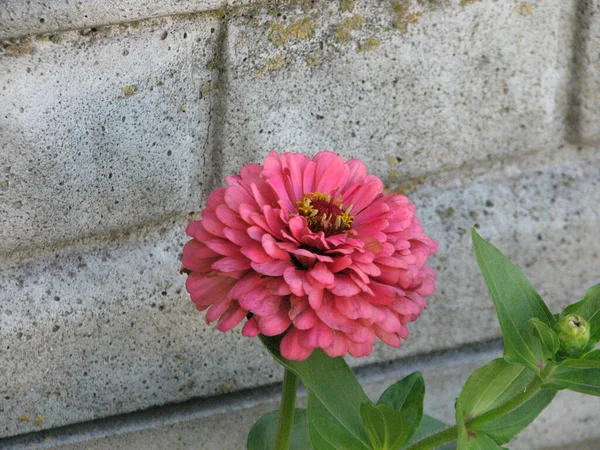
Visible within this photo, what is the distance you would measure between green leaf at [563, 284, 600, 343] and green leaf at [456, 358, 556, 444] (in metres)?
0.07

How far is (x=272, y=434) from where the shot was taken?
72 centimetres

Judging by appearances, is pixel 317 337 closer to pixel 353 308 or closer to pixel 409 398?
pixel 353 308

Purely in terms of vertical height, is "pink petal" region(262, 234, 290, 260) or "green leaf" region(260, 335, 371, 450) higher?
"pink petal" region(262, 234, 290, 260)

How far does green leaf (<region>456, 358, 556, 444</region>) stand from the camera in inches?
23.8

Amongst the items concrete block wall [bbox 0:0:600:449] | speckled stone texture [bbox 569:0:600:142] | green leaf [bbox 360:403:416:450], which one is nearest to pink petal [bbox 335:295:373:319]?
green leaf [bbox 360:403:416:450]

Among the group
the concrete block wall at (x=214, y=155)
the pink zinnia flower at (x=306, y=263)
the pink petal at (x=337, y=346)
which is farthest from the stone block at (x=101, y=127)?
the pink petal at (x=337, y=346)

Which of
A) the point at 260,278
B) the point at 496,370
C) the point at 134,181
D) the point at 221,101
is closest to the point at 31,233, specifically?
the point at 134,181

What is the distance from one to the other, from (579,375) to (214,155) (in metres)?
0.39

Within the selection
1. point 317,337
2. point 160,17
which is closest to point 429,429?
point 317,337

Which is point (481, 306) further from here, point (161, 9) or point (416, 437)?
point (161, 9)

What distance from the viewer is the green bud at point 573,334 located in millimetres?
A: 518

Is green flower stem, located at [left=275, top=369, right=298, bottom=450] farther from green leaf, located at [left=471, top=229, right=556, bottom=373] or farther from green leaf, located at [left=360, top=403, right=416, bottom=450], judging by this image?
green leaf, located at [left=471, top=229, right=556, bottom=373]

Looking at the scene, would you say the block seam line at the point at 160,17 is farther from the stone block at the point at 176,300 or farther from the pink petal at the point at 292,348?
the pink petal at the point at 292,348

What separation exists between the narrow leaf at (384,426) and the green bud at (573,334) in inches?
4.9
